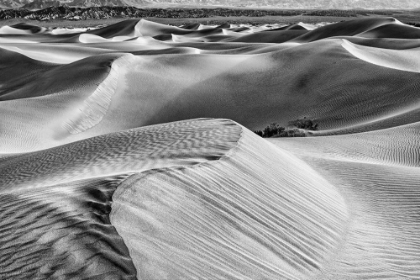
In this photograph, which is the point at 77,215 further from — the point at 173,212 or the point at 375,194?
the point at 375,194

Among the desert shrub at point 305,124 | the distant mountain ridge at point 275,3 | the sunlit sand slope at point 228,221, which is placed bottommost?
the distant mountain ridge at point 275,3

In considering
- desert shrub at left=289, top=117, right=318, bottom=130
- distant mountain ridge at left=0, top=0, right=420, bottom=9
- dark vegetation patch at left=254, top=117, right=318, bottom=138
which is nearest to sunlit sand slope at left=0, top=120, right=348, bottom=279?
dark vegetation patch at left=254, top=117, right=318, bottom=138

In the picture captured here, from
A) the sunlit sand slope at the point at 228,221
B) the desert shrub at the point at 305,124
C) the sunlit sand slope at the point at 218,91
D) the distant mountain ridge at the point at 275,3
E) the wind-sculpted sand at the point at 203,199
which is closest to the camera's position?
the wind-sculpted sand at the point at 203,199

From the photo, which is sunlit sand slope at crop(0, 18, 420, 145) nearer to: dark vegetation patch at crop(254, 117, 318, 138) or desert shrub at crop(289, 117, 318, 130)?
desert shrub at crop(289, 117, 318, 130)

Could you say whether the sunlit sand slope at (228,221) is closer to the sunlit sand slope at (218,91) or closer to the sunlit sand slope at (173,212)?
the sunlit sand slope at (173,212)

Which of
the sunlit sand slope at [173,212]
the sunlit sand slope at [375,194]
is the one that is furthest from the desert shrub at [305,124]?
the sunlit sand slope at [173,212]

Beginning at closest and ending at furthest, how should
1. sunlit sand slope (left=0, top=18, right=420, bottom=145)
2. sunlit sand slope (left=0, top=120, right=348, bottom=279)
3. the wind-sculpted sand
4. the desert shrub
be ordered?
sunlit sand slope (left=0, top=120, right=348, bottom=279) < the wind-sculpted sand < sunlit sand slope (left=0, top=18, right=420, bottom=145) < the desert shrub

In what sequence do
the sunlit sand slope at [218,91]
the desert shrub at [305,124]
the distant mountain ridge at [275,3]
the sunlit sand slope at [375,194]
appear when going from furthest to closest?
the distant mountain ridge at [275,3]
the desert shrub at [305,124]
the sunlit sand slope at [218,91]
the sunlit sand slope at [375,194]

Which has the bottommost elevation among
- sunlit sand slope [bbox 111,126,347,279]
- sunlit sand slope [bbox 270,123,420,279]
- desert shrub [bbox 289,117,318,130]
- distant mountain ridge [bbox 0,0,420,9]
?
distant mountain ridge [bbox 0,0,420,9]

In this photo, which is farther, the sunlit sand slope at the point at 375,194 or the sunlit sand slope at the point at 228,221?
the sunlit sand slope at the point at 375,194

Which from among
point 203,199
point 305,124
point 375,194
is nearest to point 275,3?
point 305,124

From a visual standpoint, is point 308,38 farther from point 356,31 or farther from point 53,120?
point 53,120

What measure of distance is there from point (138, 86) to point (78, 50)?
41.8 feet

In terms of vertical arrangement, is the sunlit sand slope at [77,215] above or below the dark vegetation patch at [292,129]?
above
